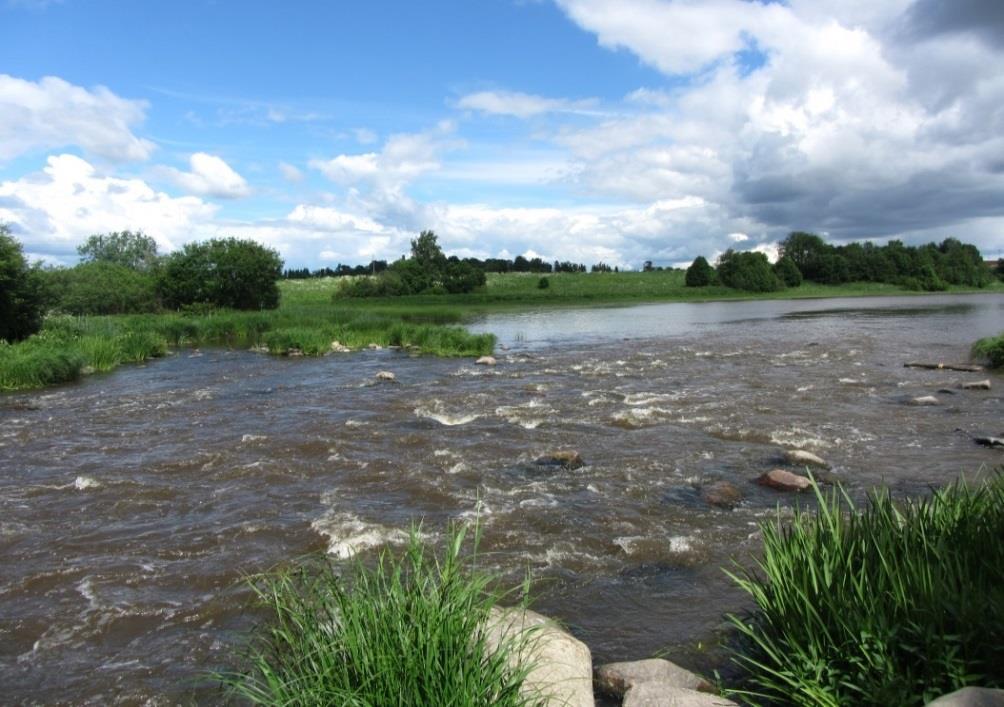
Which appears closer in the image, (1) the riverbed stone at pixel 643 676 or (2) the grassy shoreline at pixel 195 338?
(1) the riverbed stone at pixel 643 676

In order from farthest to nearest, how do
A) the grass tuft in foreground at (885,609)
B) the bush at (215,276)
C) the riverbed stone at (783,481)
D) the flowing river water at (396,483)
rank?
the bush at (215,276), the riverbed stone at (783,481), the flowing river water at (396,483), the grass tuft in foreground at (885,609)

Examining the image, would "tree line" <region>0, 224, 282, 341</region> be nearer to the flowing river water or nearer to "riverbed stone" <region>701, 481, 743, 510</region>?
the flowing river water

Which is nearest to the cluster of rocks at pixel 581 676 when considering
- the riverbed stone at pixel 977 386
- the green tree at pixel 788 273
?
the riverbed stone at pixel 977 386

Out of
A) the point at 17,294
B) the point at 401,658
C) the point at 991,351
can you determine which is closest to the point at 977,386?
the point at 991,351

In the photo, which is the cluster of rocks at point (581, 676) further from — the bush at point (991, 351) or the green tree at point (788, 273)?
the green tree at point (788, 273)

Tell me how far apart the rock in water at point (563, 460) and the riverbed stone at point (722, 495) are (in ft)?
8.77

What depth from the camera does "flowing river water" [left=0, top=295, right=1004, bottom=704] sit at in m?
6.92

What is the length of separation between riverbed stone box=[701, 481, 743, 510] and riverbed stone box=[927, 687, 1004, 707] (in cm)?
660

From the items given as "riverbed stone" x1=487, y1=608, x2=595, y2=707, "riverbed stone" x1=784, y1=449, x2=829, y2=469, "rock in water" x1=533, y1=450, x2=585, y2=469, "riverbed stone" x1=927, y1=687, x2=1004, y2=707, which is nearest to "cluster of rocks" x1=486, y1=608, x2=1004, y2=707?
"riverbed stone" x1=487, y1=608, x2=595, y2=707

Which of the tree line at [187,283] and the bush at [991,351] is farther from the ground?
the tree line at [187,283]

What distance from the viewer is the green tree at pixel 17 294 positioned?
31.8 meters

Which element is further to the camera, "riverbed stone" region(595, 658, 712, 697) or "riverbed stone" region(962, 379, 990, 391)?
"riverbed stone" region(962, 379, 990, 391)

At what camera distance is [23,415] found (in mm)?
18547

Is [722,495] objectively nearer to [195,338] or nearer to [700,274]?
[195,338]
